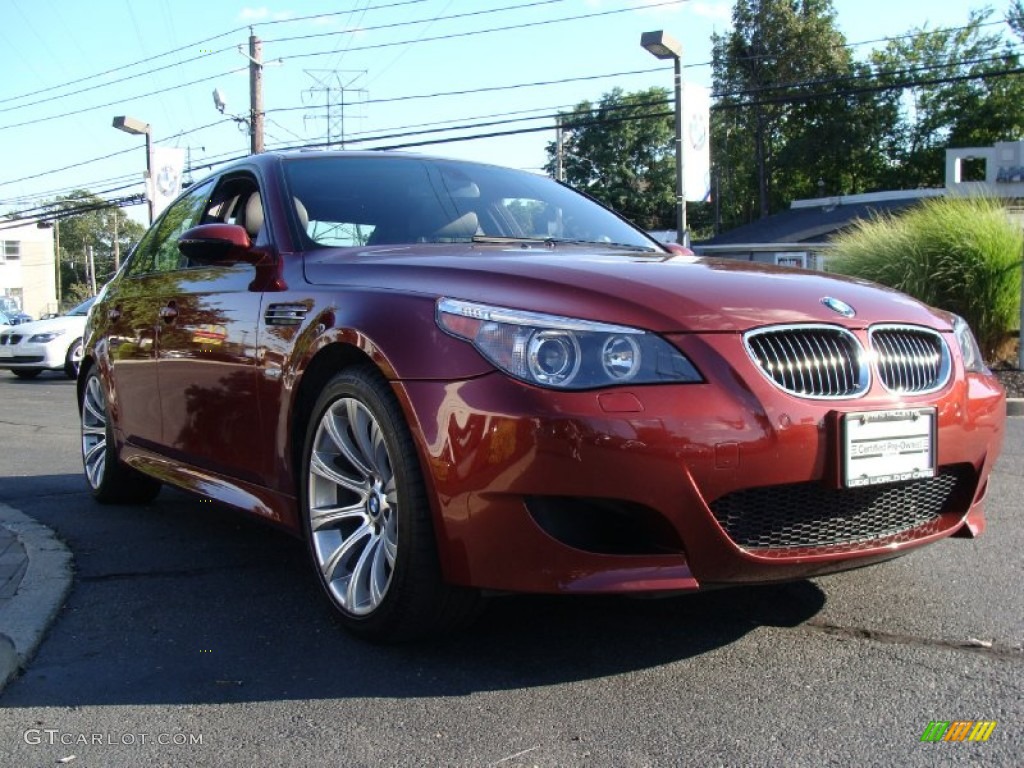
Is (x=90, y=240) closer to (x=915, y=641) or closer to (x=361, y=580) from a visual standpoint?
(x=361, y=580)

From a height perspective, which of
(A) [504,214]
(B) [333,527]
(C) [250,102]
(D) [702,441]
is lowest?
(B) [333,527]

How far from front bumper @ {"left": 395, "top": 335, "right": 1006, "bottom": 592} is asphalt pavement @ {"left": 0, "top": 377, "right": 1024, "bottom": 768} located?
0.32m

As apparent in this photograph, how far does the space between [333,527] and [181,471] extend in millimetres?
1276

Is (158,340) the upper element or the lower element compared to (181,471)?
upper

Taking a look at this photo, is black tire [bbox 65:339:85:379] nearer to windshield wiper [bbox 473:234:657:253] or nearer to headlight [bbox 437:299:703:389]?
windshield wiper [bbox 473:234:657:253]

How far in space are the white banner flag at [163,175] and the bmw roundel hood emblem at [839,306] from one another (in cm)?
2688

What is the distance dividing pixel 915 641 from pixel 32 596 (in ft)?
9.75

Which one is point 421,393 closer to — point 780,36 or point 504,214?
point 504,214

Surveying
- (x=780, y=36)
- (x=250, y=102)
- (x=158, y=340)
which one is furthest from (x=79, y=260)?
(x=158, y=340)

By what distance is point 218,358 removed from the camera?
12.7ft

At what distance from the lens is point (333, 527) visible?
10.8 ft

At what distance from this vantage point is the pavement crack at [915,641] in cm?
295

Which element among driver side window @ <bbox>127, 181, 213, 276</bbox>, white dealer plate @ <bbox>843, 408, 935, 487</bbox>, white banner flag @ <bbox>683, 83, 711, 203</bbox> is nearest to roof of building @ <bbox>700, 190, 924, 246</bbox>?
white banner flag @ <bbox>683, 83, 711, 203</bbox>

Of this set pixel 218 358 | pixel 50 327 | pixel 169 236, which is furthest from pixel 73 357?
pixel 218 358
